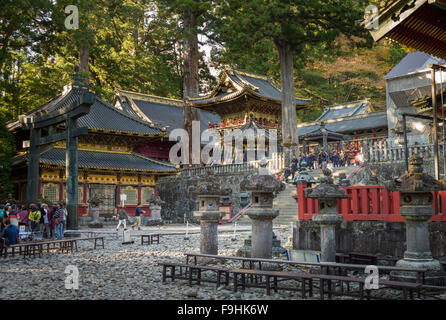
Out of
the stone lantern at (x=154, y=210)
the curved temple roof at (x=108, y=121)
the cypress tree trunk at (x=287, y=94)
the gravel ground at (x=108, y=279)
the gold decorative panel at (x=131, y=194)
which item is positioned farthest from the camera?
the gold decorative panel at (x=131, y=194)

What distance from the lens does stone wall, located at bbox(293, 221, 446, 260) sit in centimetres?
845

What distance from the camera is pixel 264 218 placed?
9.25 m

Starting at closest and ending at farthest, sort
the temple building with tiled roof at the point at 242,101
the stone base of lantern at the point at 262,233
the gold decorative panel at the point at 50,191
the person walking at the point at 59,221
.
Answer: the stone base of lantern at the point at 262,233, the person walking at the point at 59,221, the gold decorative panel at the point at 50,191, the temple building with tiled roof at the point at 242,101

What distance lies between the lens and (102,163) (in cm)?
2820

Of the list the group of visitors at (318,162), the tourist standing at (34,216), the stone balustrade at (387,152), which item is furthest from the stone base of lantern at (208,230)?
the group of visitors at (318,162)

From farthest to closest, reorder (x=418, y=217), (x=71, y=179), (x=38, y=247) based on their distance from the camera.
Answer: (x=71, y=179), (x=38, y=247), (x=418, y=217)

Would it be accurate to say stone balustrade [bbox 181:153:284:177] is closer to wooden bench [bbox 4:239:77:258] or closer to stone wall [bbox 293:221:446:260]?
wooden bench [bbox 4:239:77:258]

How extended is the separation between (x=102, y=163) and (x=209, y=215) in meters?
19.9

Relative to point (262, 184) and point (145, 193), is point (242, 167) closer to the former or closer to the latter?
point (145, 193)

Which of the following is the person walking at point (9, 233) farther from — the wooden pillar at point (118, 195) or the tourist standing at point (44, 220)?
the wooden pillar at point (118, 195)

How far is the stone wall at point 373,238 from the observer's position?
845 centimetres

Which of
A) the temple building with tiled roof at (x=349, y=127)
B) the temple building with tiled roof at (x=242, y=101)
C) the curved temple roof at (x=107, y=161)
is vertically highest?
the temple building with tiled roof at (x=242, y=101)

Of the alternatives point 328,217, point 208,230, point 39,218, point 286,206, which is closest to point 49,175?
point 39,218

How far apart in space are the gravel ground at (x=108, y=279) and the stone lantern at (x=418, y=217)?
2.14ft
